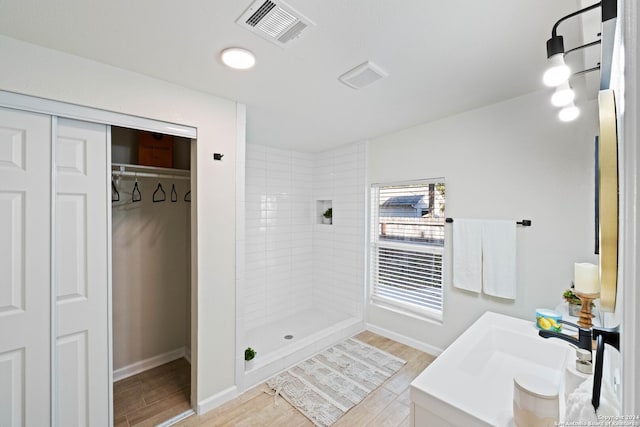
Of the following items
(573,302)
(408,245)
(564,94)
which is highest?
(564,94)

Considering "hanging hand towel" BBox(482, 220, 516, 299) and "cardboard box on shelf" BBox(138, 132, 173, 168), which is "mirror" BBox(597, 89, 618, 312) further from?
"cardboard box on shelf" BBox(138, 132, 173, 168)

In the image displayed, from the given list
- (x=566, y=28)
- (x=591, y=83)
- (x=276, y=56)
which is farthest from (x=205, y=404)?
(x=591, y=83)

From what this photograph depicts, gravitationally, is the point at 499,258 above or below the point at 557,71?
below

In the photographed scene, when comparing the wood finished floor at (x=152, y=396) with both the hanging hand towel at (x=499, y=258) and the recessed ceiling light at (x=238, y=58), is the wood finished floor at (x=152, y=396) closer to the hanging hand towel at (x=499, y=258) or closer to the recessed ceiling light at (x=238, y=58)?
the recessed ceiling light at (x=238, y=58)

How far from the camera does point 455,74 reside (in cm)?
178

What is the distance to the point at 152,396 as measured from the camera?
2219mm

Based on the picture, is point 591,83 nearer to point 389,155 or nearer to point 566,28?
point 566,28

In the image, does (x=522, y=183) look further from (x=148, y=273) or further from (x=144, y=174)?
(x=148, y=273)

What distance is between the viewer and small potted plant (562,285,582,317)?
5.97ft

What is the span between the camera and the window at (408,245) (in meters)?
2.78

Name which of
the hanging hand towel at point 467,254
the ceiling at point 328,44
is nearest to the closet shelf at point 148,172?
the ceiling at point 328,44

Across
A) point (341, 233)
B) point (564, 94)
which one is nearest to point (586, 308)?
point (564, 94)

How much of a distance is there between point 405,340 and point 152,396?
2.43 meters

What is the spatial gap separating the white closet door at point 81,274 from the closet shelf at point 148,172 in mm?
638
